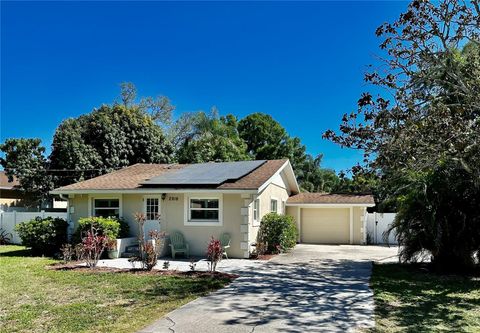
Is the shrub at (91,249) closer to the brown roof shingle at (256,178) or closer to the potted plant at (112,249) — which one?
the potted plant at (112,249)

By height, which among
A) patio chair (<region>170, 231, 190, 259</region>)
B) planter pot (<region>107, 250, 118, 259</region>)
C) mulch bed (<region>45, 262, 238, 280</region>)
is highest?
patio chair (<region>170, 231, 190, 259</region>)

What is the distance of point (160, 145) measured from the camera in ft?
99.9

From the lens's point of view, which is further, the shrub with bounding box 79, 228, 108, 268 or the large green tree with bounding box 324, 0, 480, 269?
the shrub with bounding box 79, 228, 108, 268

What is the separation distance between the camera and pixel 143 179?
719 inches

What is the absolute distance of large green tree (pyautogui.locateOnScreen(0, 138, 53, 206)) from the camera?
26.9 metres

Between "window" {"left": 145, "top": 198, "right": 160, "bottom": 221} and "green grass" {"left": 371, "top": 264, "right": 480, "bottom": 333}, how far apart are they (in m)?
8.65

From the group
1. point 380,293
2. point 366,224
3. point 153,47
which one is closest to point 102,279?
point 380,293

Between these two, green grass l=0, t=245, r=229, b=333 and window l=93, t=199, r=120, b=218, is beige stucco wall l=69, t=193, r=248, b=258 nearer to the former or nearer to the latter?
window l=93, t=199, r=120, b=218

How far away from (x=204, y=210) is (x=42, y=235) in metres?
6.39

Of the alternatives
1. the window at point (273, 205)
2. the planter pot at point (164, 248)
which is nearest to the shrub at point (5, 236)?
the planter pot at point (164, 248)

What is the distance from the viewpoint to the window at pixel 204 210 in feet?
51.9

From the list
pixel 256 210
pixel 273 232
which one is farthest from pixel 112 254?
pixel 273 232

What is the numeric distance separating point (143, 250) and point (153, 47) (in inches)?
410

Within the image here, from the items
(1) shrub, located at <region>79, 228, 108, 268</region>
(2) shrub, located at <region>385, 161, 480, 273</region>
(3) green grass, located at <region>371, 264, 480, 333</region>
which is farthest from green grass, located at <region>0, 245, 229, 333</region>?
(2) shrub, located at <region>385, 161, 480, 273</region>
